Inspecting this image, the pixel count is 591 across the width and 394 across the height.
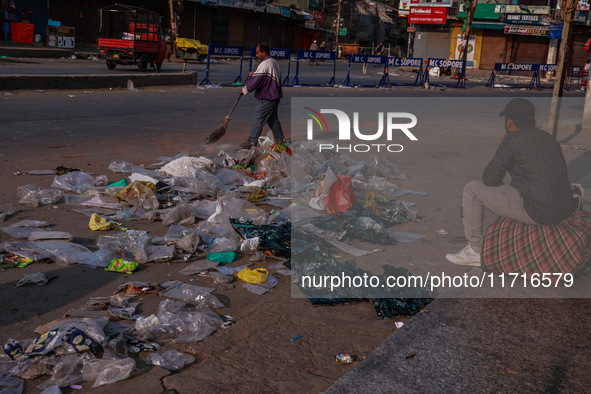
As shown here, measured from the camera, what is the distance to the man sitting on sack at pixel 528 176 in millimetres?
4273

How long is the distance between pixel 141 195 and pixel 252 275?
2279 millimetres

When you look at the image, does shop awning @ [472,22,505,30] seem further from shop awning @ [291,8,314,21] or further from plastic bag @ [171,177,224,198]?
plastic bag @ [171,177,224,198]

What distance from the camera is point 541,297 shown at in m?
4.14

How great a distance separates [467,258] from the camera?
4828 mm

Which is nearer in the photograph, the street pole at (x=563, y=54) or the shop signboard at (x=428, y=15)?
the street pole at (x=563, y=54)

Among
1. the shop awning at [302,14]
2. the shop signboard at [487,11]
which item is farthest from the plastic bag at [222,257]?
the shop awning at [302,14]

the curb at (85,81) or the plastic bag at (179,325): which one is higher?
the curb at (85,81)

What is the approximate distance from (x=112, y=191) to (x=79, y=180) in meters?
0.72

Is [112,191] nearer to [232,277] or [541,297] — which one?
[232,277]

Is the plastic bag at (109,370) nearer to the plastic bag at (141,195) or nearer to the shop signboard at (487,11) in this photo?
the plastic bag at (141,195)

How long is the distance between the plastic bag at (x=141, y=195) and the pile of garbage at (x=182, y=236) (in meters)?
0.01

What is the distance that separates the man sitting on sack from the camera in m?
4.27

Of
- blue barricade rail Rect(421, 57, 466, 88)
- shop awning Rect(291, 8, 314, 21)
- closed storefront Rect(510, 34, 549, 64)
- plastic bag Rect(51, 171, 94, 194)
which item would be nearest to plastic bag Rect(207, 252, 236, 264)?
plastic bag Rect(51, 171, 94, 194)

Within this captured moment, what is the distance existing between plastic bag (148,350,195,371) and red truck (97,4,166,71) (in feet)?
71.7
